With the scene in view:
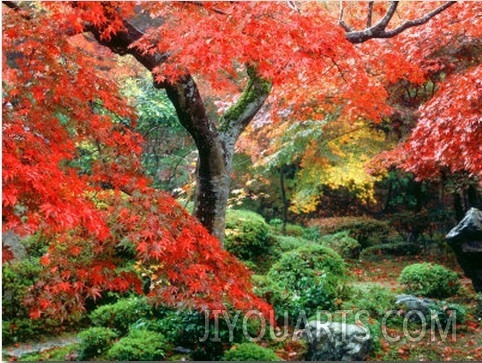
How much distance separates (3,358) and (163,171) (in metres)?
8.32

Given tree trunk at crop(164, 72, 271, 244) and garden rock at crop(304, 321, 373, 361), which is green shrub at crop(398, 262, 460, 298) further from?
tree trunk at crop(164, 72, 271, 244)

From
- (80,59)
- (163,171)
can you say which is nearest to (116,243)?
(80,59)

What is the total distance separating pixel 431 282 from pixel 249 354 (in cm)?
416

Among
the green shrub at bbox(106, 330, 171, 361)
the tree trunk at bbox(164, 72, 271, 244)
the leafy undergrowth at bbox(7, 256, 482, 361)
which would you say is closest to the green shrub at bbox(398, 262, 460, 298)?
the leafy undergrowth at bbox(7, 256, 482, 361)

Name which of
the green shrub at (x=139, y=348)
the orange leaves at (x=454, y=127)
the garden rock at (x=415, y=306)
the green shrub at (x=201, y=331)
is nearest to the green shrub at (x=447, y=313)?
the garden rock at (x=415, y=306)

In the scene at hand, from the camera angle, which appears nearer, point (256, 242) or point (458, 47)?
point (458, 47)

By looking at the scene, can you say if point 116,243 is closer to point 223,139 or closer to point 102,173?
point 102,173

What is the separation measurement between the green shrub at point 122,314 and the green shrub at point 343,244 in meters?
6.13

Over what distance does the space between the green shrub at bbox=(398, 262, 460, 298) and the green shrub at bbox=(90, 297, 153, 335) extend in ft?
14.0

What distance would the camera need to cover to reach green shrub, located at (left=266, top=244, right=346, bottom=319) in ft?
20.5

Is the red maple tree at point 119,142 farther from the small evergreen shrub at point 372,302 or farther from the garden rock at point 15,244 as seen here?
the garden rock at point 15,244

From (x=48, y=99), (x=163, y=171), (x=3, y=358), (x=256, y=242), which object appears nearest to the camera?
(x=48, y=99)

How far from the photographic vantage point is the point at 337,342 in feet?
16.6

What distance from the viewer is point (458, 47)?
29.0 ft
